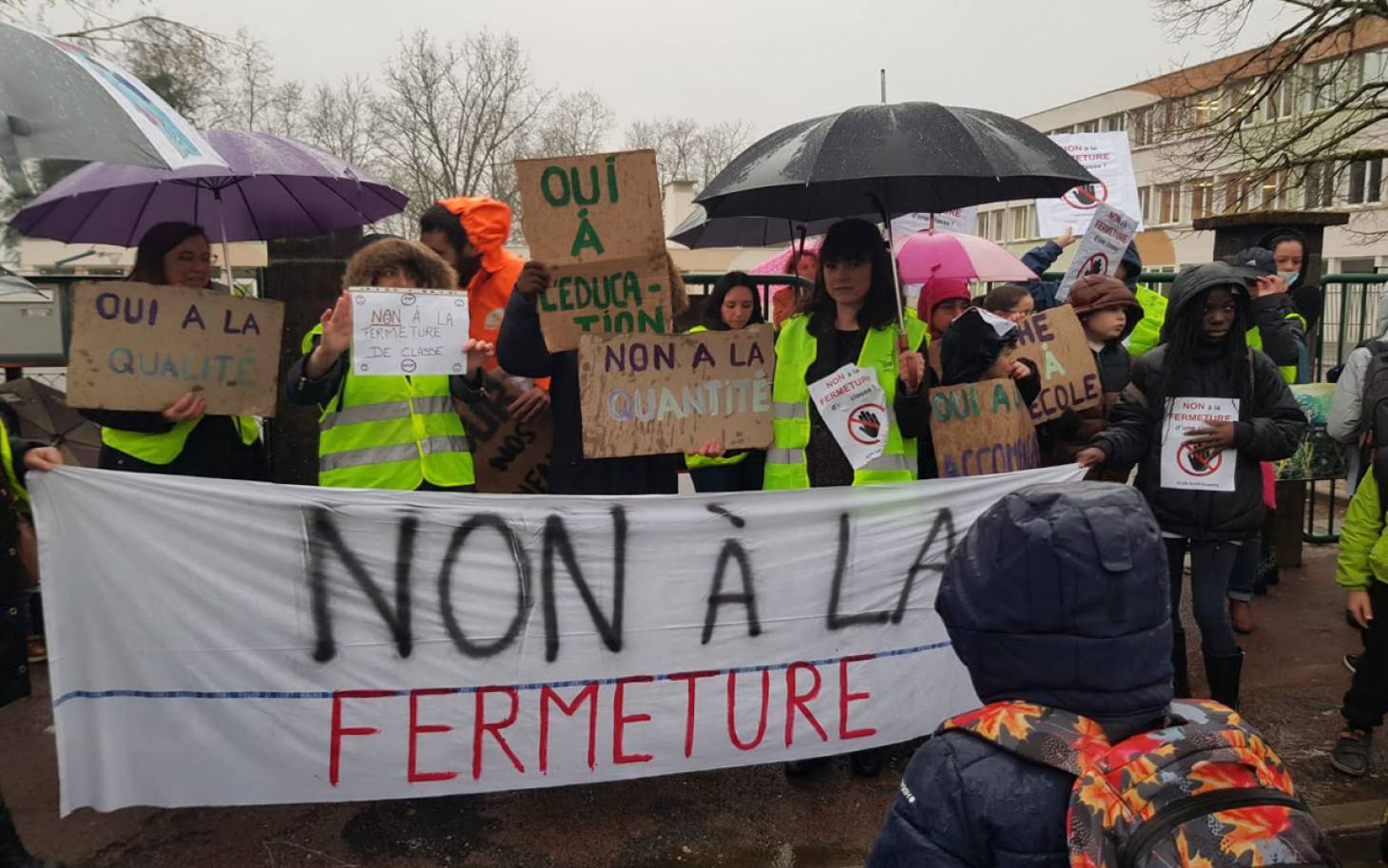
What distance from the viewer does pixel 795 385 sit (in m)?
3.68

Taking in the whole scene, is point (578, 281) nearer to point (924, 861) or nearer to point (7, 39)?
point (7, 39)

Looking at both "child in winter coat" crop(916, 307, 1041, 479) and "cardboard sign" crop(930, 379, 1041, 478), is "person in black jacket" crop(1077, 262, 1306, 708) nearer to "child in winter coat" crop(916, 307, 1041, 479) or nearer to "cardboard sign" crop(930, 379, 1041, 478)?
"cardboard sign" crop(930, 379, 1041, 478)

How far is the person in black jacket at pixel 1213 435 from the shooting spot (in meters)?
3.75

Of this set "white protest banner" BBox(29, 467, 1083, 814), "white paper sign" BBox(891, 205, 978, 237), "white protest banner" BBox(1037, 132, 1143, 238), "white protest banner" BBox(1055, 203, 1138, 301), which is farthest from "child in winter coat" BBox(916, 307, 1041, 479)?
"white paper sign" BBox(891, 205, 978, 237)

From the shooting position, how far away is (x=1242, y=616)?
17.4 feet

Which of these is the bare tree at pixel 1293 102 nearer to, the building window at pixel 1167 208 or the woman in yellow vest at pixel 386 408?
the woman in yellow vest at pixel 386 408

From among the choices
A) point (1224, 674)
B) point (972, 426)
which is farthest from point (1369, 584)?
point (972, 426)

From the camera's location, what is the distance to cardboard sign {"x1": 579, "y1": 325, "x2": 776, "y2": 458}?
3.54 m

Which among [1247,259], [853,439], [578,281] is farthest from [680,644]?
[1247,259]

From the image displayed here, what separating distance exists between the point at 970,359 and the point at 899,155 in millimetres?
929

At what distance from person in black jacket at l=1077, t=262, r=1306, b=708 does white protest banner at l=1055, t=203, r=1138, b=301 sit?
135 centimetres

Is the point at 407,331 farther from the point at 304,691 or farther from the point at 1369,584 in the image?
the point at 1369,584

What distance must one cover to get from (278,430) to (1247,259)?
16.5 ft

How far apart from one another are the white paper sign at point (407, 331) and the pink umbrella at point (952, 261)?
11.5ft
